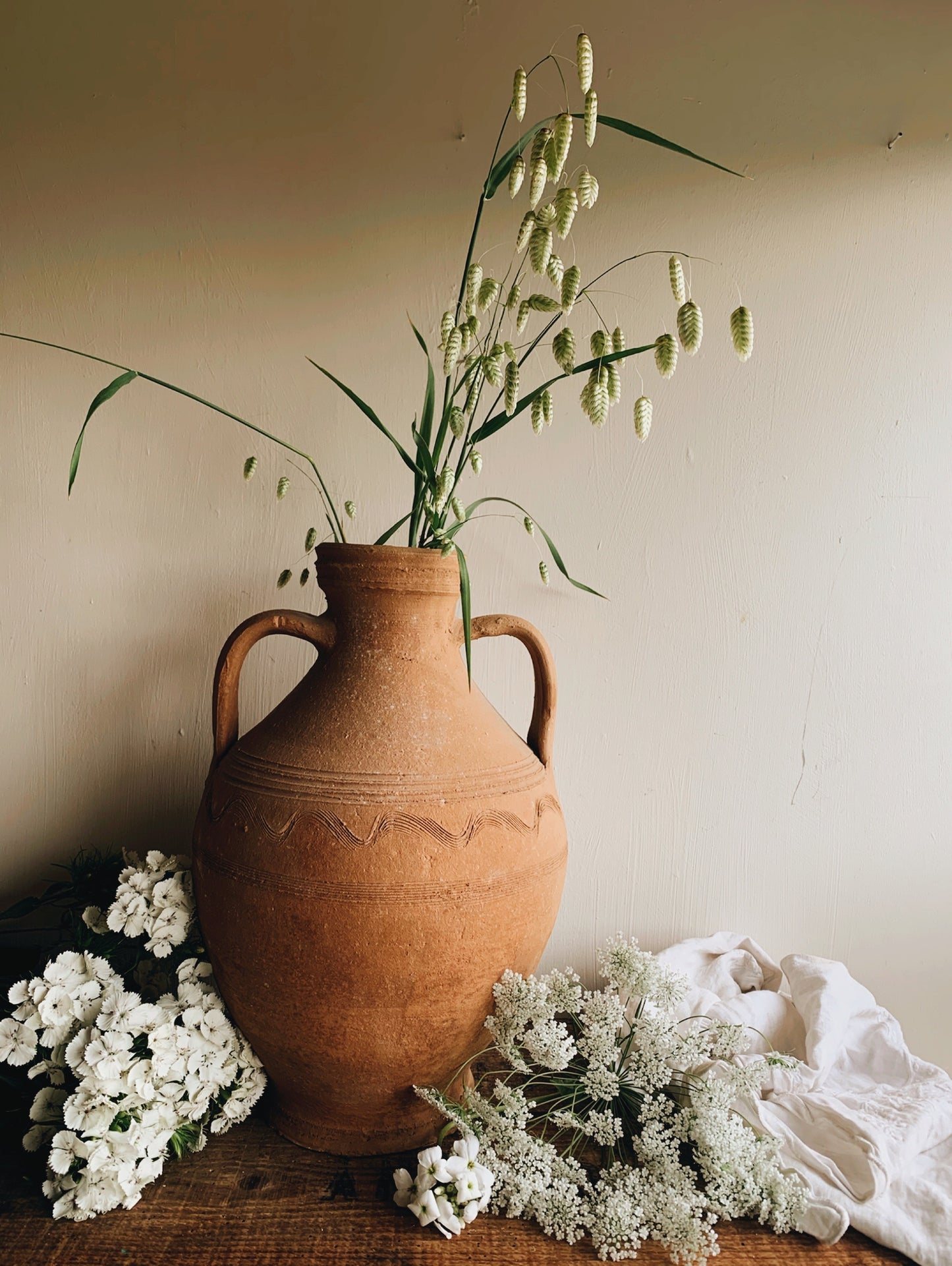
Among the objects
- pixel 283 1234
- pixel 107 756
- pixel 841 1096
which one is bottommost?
pixel 283 1234

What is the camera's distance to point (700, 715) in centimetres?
138

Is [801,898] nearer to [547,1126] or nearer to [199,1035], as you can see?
[547,1126]

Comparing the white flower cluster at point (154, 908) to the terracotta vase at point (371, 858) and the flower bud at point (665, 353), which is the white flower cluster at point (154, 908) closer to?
the terracotta vase at point (371, 858)

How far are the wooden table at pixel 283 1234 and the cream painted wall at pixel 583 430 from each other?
0.50m

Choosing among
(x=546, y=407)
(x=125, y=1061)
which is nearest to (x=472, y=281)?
(x=546, y=407)

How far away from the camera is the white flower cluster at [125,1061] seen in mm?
926

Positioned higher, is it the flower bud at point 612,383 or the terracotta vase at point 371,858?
the flower bud at point 612,383

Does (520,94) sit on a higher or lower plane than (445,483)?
higher

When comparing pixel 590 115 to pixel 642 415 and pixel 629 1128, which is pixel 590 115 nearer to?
pixel 642 415

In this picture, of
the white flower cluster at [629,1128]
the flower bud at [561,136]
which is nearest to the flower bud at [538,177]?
the flower bud at [561,136]

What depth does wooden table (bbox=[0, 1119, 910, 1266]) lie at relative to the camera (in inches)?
34.3

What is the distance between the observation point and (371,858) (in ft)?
3.06

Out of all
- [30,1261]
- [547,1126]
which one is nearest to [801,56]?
[547,1126]

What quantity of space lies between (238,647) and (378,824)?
0.33 meters
